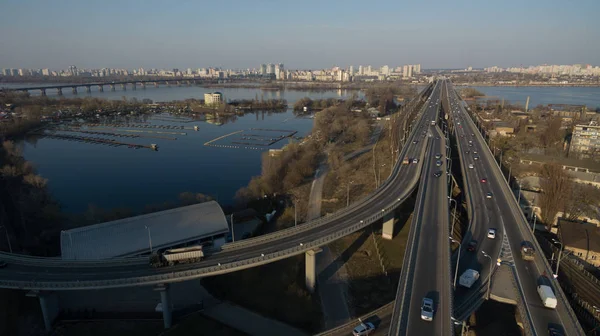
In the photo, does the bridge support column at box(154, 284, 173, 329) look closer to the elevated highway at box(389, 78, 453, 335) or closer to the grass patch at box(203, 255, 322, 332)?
the grass patch at box(203, 255, 322, 332)

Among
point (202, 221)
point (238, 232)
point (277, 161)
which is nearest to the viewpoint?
point (202, 221)

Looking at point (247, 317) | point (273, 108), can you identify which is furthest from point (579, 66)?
point (247, 317)

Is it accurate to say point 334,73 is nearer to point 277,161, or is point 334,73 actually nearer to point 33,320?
point 277,161

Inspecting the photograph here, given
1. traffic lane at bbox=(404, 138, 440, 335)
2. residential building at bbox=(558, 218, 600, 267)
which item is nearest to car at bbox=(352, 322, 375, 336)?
traffic lane at bbox=(404, 138, 440, 335)

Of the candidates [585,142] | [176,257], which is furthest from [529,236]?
[585,142]

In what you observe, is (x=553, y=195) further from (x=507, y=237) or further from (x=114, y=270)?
(x=114, y=270)

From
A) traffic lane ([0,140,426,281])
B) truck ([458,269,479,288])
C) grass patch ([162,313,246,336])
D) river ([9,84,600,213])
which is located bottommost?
grass patch ([162,313,246,336])
